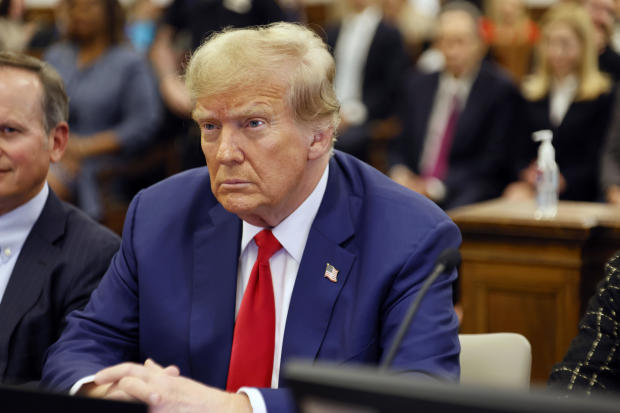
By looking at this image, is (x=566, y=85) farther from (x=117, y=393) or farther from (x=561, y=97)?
(x=117, y=393)

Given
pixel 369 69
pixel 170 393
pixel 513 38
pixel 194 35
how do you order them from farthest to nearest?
1. pixel 513 38
2. pixel 369 69
3. pixel 194 35
4. pixel 170 393

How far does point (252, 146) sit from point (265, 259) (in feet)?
0.86

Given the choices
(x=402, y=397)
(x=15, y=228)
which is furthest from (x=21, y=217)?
(x=402, y=397)

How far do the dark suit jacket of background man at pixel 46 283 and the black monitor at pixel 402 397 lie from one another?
1.32m

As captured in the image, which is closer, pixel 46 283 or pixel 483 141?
pixel 46 283

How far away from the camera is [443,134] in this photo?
4977mm

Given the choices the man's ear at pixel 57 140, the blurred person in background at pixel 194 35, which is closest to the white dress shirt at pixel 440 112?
the blurred person in background at pixel 194 35

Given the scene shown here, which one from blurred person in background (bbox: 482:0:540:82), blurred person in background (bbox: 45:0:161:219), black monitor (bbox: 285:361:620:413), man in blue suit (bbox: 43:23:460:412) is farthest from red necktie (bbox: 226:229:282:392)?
blurred person in background (bbox: 482:0:540:82)

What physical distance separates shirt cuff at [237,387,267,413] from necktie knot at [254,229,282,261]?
13.7 inches

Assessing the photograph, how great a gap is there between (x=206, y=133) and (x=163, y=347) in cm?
49

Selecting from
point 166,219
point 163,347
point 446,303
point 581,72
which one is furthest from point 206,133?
point 581,72

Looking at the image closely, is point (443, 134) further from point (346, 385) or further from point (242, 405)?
point (346, 385)

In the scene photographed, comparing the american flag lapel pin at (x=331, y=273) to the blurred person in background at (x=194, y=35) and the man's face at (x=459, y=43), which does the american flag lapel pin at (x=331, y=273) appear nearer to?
the man's face at (x=459, y=43)

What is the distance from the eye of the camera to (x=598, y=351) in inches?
69.7
